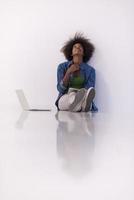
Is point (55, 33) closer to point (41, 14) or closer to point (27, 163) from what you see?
point (41, 14)

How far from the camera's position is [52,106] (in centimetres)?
366

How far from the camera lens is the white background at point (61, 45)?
12.0 ft

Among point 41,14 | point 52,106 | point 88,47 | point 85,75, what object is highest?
point 41,14

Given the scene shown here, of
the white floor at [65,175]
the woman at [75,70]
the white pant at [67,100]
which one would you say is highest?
the white floor at [65,175]

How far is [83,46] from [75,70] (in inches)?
11.1

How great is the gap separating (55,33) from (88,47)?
0.38 metres

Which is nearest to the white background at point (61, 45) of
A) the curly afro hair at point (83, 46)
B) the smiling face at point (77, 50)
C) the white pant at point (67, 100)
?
the curly afro hair at point (83, 46)

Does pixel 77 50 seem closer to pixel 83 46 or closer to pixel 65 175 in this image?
pixel 83 46

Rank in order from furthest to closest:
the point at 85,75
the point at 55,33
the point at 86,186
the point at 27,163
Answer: the point at 55,33, the point at 85,75, the point at 27,163, the point at 86,186

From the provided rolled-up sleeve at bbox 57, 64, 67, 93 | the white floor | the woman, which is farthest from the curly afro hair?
the white floor

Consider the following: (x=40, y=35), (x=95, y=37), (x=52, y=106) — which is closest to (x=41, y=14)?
(x=40, y=35)

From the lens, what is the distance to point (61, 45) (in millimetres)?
3684

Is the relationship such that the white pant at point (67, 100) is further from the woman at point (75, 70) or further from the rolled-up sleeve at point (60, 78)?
the rolled-up sleeve at point (60, 78)

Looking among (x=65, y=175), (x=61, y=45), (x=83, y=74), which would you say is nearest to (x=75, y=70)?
(x=83, y=74)
